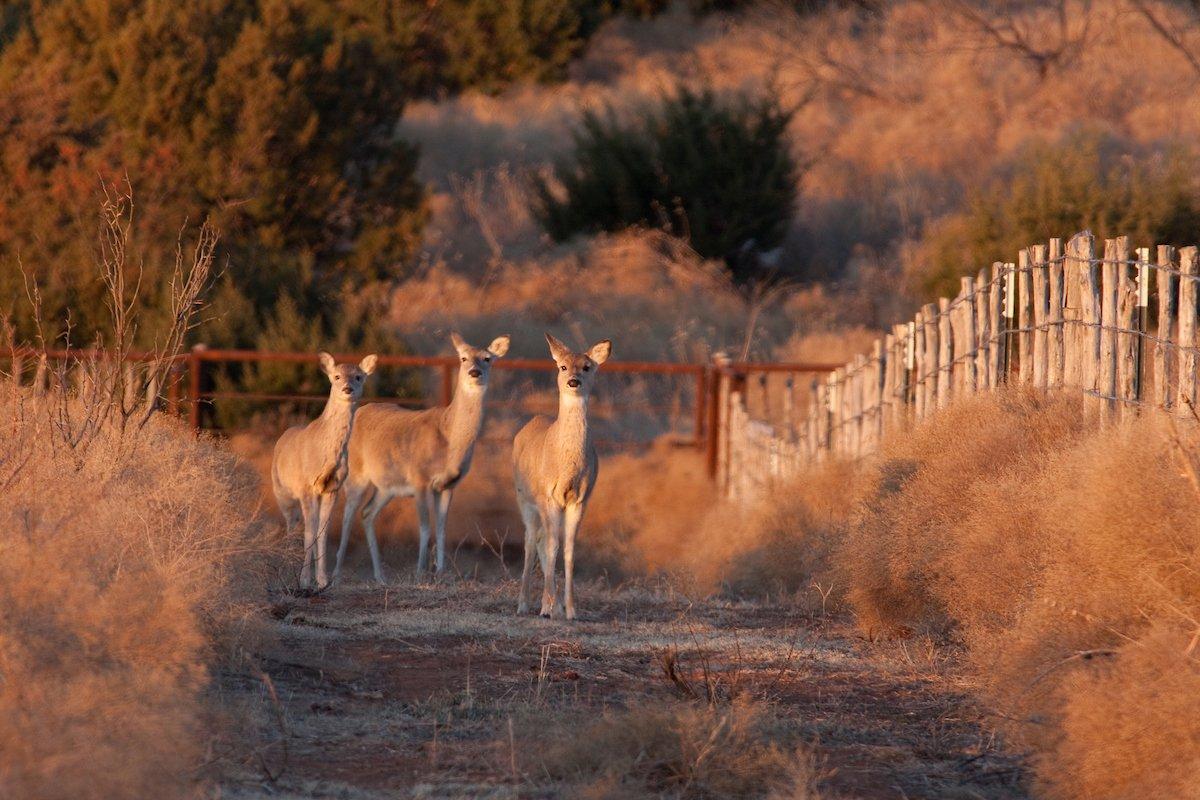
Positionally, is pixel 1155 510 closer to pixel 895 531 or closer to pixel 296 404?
pixel 895 531

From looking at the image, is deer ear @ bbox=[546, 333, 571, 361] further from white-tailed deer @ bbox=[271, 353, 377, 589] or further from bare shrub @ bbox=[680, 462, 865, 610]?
bare shrub @ bbox=[680, 462, 865, 610]

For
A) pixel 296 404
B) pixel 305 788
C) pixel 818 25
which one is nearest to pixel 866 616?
pixel 305 788

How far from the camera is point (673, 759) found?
6414mm

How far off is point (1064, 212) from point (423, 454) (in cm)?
1311

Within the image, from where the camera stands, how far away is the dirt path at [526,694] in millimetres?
6480

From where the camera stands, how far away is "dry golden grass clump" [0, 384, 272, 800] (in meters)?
5.29

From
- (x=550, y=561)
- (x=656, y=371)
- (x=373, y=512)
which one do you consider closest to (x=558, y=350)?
(x=550, y=561)

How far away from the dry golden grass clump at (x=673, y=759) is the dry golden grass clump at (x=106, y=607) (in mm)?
1357

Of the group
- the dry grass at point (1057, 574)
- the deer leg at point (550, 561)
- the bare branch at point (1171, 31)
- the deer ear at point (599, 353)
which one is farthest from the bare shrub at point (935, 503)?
the bare branch at point (1171, 31)

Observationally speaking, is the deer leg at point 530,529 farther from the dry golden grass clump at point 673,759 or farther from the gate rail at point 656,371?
the gate rail at point 656,371

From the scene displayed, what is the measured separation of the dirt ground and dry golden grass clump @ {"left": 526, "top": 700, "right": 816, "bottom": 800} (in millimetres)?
82

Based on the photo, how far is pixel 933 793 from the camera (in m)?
6.43

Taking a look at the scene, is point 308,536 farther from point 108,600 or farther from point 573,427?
point 108,600

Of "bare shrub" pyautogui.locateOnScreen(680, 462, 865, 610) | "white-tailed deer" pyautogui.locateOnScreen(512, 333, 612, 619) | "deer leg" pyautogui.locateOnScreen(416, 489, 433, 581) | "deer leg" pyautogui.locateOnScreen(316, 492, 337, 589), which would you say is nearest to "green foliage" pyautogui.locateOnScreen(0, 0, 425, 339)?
"deer leg" pyautogui.locateOnScreen(416, 489, 433, 581)
